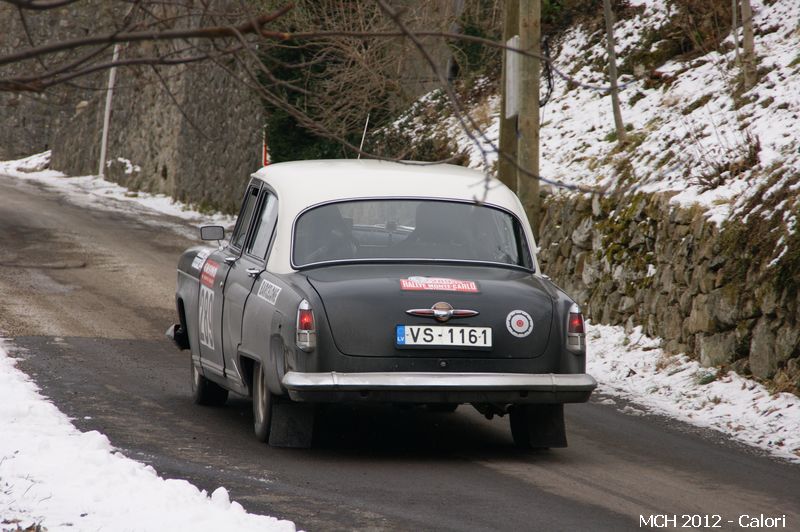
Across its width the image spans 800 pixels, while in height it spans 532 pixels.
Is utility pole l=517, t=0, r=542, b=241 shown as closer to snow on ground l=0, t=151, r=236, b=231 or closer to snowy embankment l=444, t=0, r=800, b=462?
snowy embankment l=444, t=0, r=800, b=462

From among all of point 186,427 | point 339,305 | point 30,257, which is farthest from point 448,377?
point 30,257

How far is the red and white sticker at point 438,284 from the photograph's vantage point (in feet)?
23.7

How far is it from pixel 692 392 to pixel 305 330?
14.2ft

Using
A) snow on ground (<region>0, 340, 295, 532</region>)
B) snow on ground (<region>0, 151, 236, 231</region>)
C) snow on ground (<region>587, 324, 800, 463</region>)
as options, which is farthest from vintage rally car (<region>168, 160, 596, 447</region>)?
snow on ground (<region>0, 151, 236, 231</region>)

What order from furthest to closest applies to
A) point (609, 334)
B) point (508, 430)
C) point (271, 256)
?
1. point (609, 334)
2. point (508, 430)
3. point (271, 256)

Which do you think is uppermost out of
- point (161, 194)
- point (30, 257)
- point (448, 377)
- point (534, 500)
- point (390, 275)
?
point (161, 194)

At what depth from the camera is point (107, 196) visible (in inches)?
1293

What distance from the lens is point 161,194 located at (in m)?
33.9

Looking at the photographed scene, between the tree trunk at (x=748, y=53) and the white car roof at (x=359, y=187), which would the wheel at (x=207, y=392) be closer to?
the white car roof at (x=359, y=187)

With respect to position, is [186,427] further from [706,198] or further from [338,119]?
[338,119]

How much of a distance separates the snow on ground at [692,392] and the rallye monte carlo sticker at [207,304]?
3241mm

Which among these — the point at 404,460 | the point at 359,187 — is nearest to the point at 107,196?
the point at 359,187

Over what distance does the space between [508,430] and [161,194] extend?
86.4 feet

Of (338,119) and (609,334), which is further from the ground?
(338,119)
